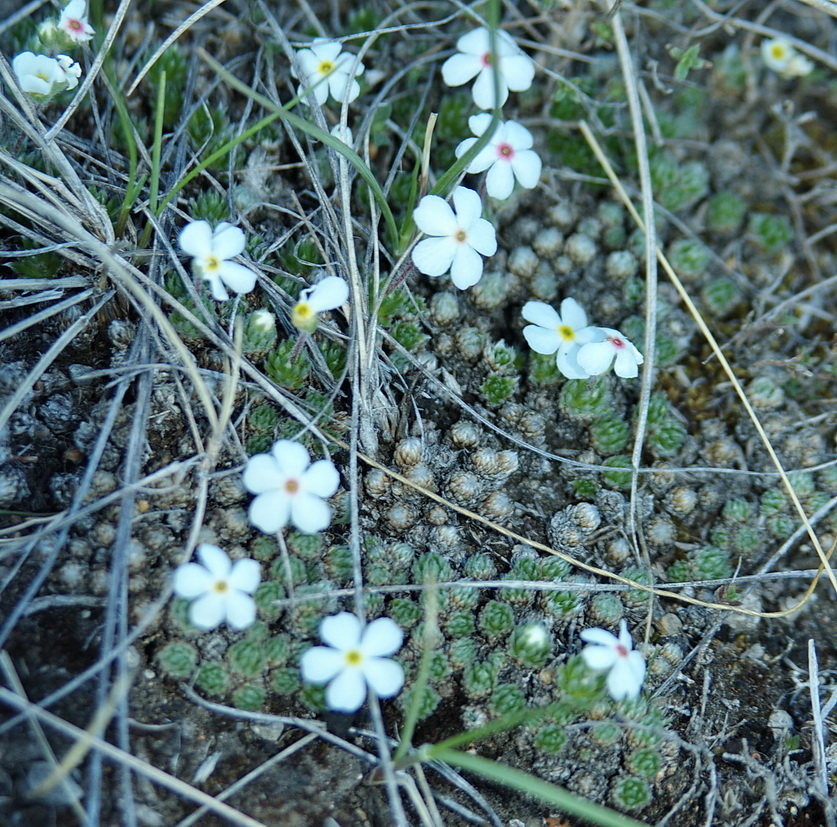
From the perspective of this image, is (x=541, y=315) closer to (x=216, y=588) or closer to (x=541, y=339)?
(x=541, y=339)

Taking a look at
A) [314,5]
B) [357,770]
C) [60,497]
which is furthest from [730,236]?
[60,497]

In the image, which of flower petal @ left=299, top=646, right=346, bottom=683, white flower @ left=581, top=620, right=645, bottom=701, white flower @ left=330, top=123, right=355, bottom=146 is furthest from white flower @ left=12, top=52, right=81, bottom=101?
white flower @ left=581, top=620, right=645, bottom=701

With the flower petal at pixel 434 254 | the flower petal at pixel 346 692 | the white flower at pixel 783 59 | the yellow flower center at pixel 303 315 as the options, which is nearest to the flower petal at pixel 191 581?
the flower petal at pixel 346 692

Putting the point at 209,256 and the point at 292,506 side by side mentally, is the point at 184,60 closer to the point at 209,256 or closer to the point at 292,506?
the point at 209,256

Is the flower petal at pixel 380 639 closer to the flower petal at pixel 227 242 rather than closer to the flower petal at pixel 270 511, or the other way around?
the flower petal at pixel 270 511

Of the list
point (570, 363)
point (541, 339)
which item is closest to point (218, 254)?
point (541, 339)

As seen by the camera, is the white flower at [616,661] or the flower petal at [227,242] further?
the flower petal at [227,242]
